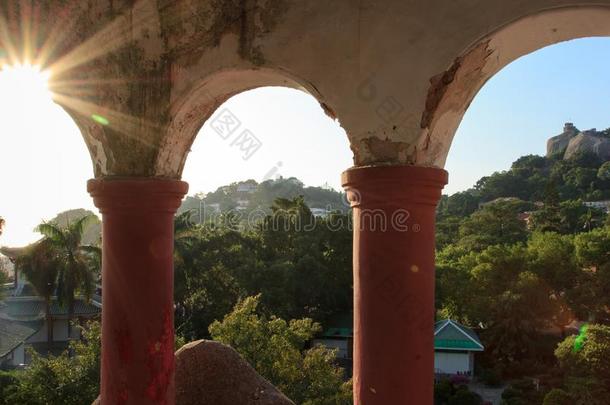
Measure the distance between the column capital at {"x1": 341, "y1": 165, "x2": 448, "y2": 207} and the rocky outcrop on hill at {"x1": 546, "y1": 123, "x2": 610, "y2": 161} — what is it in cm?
8173

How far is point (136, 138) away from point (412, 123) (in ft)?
5.52

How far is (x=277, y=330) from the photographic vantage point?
13422 millimetres

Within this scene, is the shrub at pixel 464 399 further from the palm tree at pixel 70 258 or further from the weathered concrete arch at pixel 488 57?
the weathered concrete arch at pixel 488 57

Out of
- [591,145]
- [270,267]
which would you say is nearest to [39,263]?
[270,267]

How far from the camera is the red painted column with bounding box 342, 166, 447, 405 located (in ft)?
8.25

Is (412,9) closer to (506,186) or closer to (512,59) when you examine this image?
(512,59)

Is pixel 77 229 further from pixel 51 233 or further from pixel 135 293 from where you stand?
pixel 135 293

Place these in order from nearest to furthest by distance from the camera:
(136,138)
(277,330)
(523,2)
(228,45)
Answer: (523,2), (228,45), (136,138), (277,330)

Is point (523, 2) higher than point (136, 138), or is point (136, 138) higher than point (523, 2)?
point (523, 2)

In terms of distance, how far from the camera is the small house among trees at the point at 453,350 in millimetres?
23469

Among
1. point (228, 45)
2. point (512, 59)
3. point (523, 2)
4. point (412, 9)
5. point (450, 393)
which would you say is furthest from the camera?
point (450, 393)

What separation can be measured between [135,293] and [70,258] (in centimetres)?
1734

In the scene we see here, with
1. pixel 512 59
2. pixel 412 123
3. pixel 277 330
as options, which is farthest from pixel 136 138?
pixel 277 330

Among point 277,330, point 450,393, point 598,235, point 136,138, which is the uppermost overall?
point 136,138
